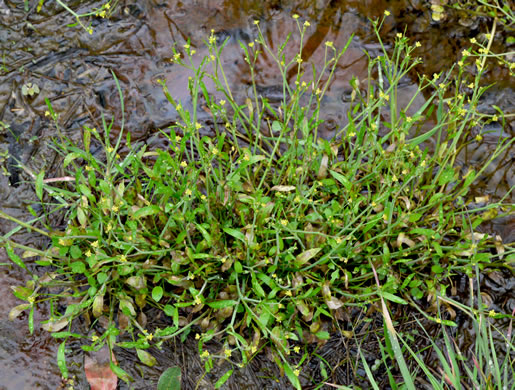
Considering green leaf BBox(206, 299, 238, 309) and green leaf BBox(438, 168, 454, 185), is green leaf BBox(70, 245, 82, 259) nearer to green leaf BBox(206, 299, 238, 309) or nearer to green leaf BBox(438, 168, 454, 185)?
green leaf BBox(206, 299, 238, 309)

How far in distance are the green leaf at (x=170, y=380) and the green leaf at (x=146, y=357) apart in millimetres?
80

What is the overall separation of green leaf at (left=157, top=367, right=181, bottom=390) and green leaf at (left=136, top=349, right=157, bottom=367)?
8 cm

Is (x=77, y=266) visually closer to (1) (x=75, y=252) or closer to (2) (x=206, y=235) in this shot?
(1) (x=75, y=252)

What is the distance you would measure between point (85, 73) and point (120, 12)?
0.52 metres

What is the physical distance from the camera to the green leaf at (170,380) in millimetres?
2359

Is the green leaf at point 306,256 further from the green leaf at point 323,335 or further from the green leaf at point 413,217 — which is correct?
the green leaf at point 413,217

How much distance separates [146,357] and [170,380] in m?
0.16

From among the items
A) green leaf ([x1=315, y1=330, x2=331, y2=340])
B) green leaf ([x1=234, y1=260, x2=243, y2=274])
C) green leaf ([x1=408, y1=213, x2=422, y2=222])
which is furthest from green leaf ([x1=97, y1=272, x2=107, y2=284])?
green leaf ([x1=408, y1=213, x2=422, y2=222])

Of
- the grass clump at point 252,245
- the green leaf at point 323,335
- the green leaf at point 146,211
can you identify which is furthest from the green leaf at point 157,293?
the green leaf at point 323,335

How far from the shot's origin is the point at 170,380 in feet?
7.77

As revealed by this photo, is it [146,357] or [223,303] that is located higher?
[223,303]

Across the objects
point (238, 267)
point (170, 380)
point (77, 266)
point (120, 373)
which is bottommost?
point (170, 380)

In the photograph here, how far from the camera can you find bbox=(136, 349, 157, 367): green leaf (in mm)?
2359

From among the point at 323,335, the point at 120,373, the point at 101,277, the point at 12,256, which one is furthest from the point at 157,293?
the point at 323,335
